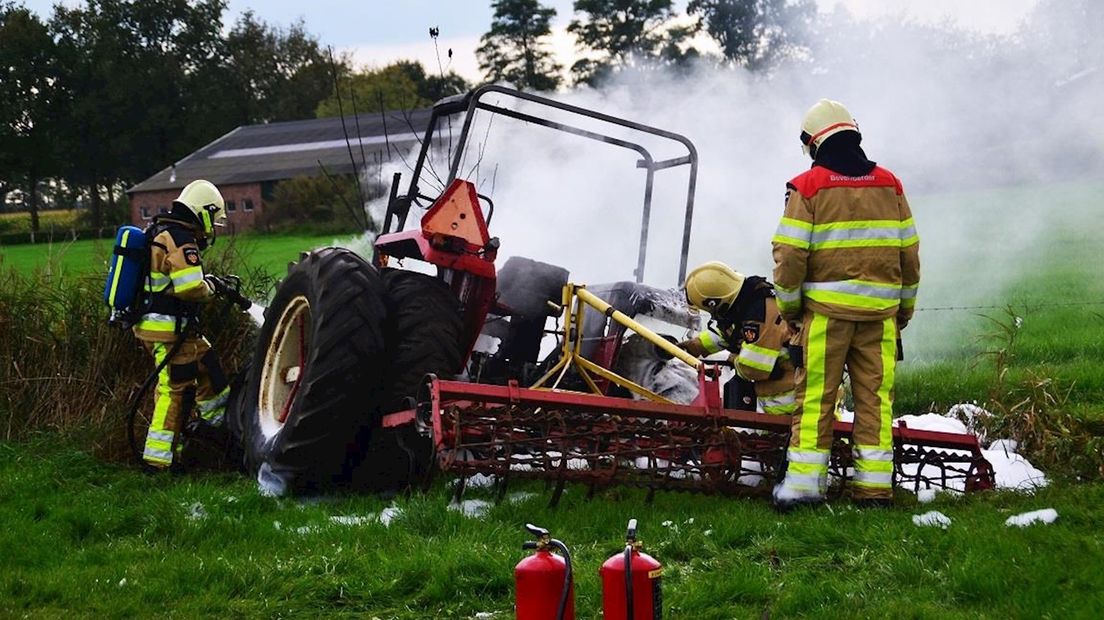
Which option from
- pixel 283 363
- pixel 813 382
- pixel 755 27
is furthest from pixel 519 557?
pixel 755 27

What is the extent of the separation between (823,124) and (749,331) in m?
1.22

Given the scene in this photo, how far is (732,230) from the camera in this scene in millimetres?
13305

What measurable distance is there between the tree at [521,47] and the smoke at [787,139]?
6.55 m

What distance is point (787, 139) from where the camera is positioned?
12.6 meters

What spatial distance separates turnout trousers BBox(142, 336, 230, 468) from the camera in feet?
24.5

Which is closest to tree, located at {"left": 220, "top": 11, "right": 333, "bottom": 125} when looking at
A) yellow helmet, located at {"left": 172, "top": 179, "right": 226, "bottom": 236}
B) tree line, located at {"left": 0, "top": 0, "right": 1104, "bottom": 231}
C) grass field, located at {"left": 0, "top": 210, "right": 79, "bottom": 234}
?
tree line, located at {"left": 0, "top": 0, "right": 1104, "bottom": 231}

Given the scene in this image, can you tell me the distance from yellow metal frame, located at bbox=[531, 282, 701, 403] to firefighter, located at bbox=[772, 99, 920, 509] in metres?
1.02

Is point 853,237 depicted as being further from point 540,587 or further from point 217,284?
point 217,284

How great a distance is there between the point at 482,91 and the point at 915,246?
2.53 m

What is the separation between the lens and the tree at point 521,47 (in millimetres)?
19797

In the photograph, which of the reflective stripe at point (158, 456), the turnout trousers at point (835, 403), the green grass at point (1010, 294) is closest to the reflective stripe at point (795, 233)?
the turnout trousers at point (835, 403)

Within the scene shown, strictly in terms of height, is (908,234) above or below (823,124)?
below

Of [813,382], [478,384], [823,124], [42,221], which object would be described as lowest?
[42,221]

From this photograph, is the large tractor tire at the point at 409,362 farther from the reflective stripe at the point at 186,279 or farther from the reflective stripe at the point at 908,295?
the reflective stripe at the point at 908,295
